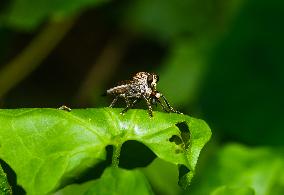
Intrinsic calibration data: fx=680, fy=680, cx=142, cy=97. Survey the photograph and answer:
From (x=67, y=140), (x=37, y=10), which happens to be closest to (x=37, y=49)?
(x=37, y=10)

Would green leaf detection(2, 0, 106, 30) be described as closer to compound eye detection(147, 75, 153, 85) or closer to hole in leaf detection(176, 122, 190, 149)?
compound eye detection(147, 75, 153, 85)

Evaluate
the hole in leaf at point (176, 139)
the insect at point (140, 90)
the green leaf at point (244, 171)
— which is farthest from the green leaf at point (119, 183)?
the green leaf at point (244, 171)

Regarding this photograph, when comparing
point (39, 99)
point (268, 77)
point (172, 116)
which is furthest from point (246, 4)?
point (172, 116)

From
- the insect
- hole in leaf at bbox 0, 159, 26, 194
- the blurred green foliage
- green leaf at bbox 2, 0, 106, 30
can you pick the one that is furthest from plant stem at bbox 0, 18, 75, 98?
hole in leaf at bbox 0, 159, 26, 194

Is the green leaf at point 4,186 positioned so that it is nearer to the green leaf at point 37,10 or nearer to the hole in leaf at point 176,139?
the hole in leaf at point 176,139

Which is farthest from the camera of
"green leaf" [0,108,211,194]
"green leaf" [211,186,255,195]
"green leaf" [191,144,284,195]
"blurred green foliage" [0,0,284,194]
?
"blurred green foliage" [0,0,284,194]
